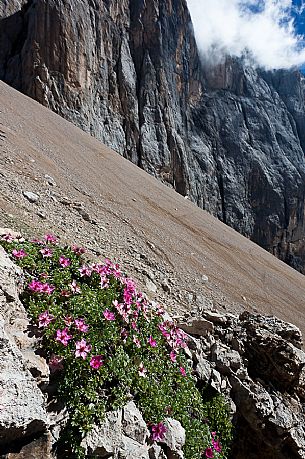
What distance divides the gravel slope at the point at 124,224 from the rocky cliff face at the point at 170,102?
14.0 meters

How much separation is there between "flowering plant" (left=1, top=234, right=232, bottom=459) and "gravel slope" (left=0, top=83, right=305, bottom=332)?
312 cm

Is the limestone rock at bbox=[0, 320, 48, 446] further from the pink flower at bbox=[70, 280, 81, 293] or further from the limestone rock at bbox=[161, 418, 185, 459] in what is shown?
the limestone rock at bbox=[161, 418, 185, 459]

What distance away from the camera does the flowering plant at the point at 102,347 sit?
2795 mm

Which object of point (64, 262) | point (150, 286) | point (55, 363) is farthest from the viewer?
point (150, 286)

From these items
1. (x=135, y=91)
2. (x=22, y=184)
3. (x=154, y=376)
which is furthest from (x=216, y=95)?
(x=154, y=376)

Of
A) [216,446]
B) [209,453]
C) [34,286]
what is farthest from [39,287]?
[216,446]

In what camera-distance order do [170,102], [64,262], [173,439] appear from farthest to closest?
[170,102] → [64,262] → [173,439]

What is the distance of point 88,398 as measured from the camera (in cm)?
274

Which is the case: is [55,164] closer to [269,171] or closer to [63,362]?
[63,362]

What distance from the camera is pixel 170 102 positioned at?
42969 millimetres

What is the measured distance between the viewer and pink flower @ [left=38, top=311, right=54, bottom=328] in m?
2.93

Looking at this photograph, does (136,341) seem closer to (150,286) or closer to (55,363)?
(55,363)

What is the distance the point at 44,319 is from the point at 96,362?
59 cm

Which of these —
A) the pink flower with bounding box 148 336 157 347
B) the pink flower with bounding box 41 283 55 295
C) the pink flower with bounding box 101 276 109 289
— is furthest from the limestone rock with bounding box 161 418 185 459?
the pink flower with bounding box 41 283 55 295
